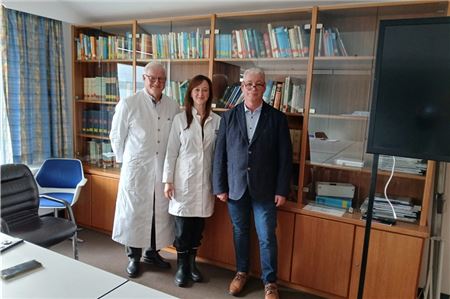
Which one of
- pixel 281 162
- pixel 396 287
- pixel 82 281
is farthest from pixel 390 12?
pixel 82 281

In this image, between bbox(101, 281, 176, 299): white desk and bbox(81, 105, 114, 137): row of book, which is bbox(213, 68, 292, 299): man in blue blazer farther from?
bbox(81, 105, 114, 137): row of book

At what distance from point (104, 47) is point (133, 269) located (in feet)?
7.39

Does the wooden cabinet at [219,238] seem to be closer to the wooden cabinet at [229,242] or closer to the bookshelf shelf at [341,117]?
the wooden cabinet at [229,242]

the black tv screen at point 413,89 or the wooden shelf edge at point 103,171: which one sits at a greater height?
the black tv screen at point 413,89

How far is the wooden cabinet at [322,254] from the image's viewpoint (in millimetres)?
2377

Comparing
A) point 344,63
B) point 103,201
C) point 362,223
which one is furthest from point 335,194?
point 103,201

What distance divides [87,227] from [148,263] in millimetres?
1068

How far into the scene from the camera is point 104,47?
352 cm

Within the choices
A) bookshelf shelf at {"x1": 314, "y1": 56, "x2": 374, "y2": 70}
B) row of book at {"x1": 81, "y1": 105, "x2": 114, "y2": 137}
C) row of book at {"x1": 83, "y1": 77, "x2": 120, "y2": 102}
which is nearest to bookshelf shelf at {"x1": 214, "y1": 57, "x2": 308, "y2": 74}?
bookshelf shelf at {"x1": 314, "y1": 56, "x2": 374, "y2": 70}

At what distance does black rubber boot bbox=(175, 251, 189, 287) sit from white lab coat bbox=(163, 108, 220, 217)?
1.12 feet

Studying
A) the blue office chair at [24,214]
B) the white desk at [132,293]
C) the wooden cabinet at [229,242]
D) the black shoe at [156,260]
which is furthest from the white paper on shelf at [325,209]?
the blue office chair at [24,214]

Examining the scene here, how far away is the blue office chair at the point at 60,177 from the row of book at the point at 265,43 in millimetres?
1779

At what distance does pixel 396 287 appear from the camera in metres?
2.22

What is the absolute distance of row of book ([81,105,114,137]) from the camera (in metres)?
3.65
